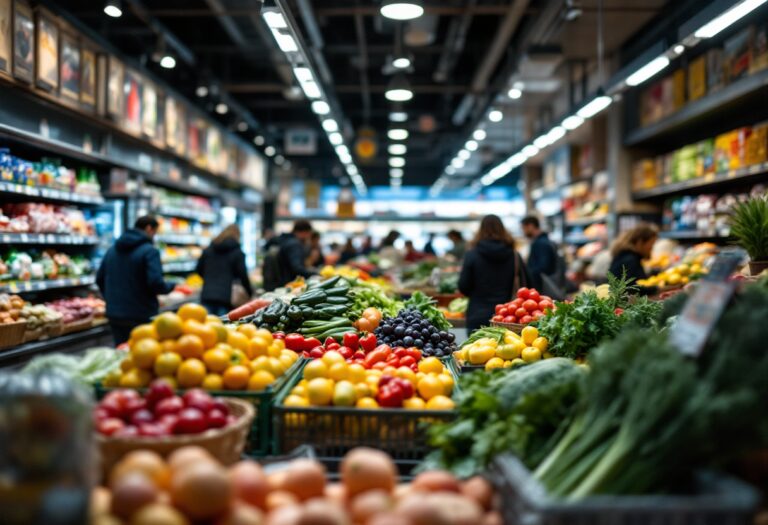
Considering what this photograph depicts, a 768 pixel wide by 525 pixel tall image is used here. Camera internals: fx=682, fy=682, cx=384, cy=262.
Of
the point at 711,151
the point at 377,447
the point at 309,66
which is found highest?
the point at 309,66

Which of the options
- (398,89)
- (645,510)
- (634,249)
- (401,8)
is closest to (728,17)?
(634,249)

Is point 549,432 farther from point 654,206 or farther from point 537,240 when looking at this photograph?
point 654,206

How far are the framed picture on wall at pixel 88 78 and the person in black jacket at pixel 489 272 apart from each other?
4446mm

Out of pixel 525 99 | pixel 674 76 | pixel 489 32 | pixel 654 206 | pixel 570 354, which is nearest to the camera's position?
pixel 570 354

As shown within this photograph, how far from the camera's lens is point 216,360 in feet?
8.27

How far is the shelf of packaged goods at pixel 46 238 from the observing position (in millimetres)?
5684

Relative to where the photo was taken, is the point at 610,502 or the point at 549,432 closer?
the point at 610,502

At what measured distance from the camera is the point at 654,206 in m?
11.0

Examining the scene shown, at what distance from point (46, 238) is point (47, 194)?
1.32 feet

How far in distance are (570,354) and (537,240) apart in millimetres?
5206

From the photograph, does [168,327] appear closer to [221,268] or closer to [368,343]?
[368,343]

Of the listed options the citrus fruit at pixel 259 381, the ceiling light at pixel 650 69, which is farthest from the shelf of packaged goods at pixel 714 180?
the citrus fruit at pixel 259 381

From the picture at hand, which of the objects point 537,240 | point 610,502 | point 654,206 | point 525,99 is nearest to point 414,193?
point 525,99

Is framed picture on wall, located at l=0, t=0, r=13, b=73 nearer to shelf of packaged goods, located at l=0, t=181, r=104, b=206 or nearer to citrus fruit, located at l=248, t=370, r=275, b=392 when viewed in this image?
shelf of packaged goods, located at l=0, t=181, r=104, b=206
